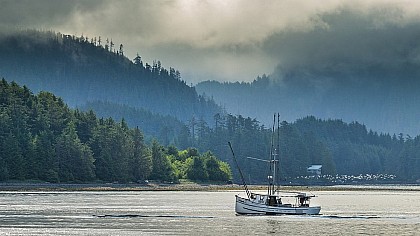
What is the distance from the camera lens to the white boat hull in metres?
140

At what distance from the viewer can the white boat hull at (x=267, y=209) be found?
140125 mm

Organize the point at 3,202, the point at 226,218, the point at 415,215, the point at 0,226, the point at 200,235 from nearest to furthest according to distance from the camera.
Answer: the point at 200,235 < the point at 0,226 < the point at 226,218 < the point at 415,215 < the point at 3,202

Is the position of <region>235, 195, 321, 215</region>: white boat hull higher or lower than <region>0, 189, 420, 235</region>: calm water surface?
higher

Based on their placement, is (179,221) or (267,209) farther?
(267,209)

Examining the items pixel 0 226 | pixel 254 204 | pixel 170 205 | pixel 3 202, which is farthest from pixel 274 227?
pixel 3 202

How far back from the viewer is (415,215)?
492 ft

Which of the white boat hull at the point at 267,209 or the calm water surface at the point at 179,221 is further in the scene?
the white boat hull at the point at 267,209

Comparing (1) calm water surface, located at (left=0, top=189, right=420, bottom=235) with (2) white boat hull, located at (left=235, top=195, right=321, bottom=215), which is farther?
(2) white boat hull, located at (left=235, top=195, right=321, bottom=215)

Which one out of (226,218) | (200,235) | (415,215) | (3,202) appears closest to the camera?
(200,235)

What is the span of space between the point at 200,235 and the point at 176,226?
13288 millimetres

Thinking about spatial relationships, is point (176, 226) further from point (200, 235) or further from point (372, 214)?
point (372, 214)

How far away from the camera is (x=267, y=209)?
140 m

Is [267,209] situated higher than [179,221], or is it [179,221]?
[267,209]

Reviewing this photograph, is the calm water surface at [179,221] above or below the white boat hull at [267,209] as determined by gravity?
below
